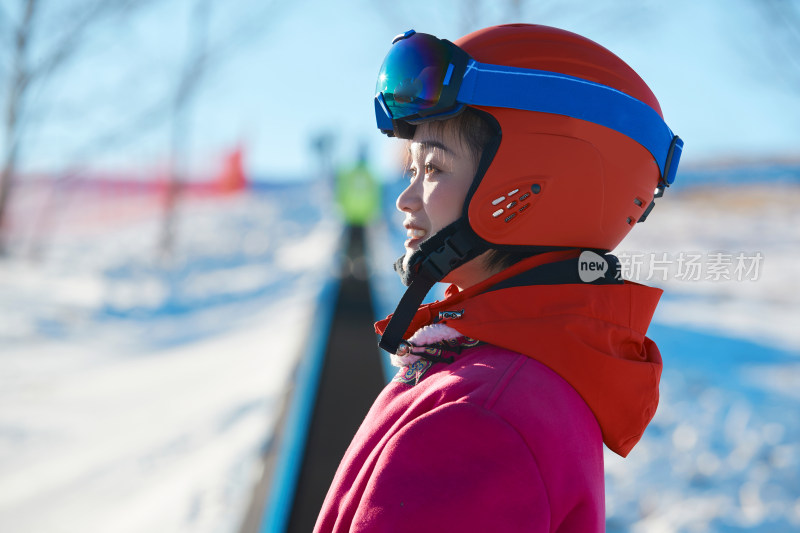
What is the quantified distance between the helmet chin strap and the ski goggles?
308 mm

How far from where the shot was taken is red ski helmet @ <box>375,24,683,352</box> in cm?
154

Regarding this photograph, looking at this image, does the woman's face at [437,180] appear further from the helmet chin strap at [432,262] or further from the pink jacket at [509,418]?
the pink jacket at [509,418]

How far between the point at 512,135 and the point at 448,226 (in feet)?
0.91

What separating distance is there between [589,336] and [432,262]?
1.38 feet

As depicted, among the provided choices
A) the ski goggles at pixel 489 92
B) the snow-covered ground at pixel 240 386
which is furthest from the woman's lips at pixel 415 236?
the snow-covered ground at pixel 240 386

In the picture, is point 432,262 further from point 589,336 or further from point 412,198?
point 589,336

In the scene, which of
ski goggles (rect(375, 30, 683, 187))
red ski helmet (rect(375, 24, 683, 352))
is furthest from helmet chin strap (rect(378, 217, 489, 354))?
ski goggles (rect(375, 30, 683, 187))

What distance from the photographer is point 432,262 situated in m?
1.56

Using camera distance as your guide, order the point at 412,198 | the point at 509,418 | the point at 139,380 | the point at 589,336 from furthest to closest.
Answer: the point at 139,380 < the point at 412,198 < the point at 589,336 < the point at 509,418

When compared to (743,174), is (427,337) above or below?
above

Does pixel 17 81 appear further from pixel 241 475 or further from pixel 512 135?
pixel 512 135

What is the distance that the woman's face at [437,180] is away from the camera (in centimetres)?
155

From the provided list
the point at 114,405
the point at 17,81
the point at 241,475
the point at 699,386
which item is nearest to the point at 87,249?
the point at 17,81

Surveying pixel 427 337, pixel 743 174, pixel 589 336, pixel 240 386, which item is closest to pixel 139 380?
pixel 240 386
